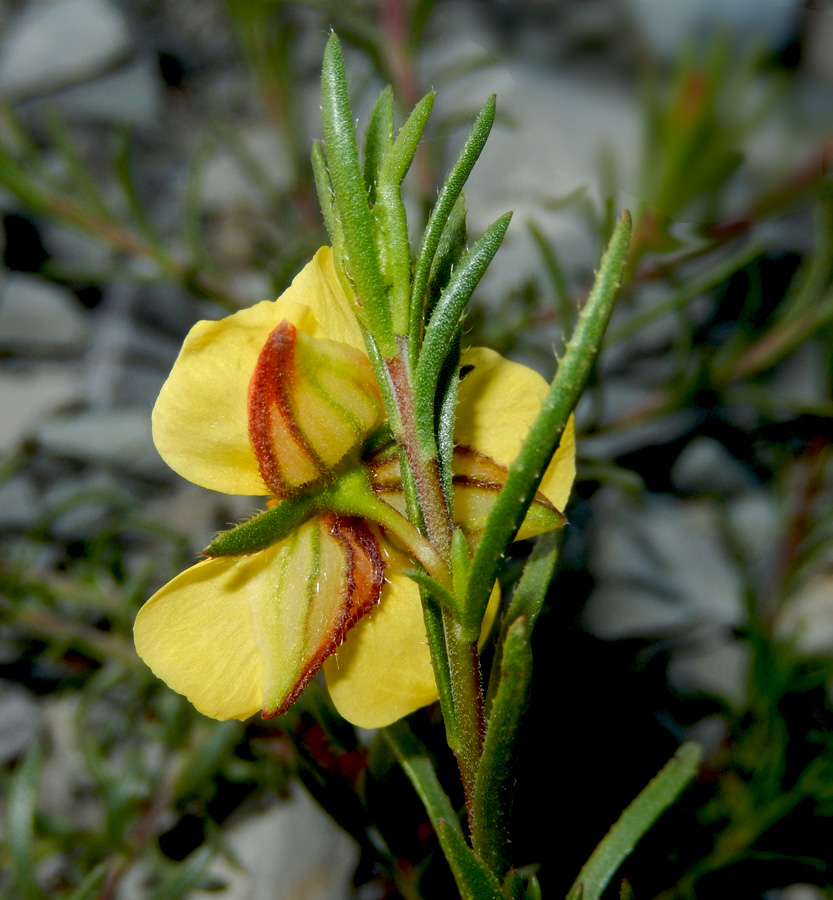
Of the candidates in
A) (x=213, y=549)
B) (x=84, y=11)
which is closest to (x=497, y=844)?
(x=213, y=549)

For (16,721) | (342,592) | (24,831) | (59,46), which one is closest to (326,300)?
(342,592)

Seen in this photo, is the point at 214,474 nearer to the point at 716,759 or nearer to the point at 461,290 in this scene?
the point at 461,290

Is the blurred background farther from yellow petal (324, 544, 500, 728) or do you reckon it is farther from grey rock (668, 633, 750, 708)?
yellow petal (324, 544, 500, 728)

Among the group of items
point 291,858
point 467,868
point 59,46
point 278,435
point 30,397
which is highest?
point 59,46

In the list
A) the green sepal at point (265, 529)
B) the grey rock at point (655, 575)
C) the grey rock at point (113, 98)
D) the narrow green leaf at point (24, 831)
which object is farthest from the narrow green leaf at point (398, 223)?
the grey rock at point (113, 98)

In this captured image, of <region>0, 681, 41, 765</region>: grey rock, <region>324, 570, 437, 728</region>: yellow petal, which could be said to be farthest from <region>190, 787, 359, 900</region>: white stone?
<region>324, 570, 437, 728</region>: yellow petal

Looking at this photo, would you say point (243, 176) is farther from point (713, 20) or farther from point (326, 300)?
point (326, 300)
